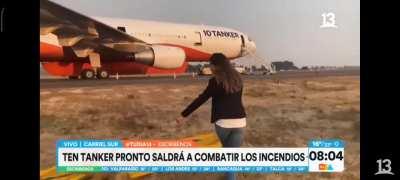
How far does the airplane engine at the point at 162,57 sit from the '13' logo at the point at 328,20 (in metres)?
1.35

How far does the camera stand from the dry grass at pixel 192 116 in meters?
4.24

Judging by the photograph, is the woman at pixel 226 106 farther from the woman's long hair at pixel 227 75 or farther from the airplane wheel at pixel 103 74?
the airplane wheel at pixel 103 74

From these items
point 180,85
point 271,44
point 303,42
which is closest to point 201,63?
point 180,85

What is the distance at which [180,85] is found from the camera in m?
4.48

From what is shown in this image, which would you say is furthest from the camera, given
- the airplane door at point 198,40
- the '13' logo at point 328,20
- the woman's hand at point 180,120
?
the airplane door at point 198,40

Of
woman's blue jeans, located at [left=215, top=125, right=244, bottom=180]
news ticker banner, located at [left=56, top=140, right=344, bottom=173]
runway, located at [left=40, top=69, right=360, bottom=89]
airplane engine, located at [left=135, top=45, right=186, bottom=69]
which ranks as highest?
airplane engine, located at [left=135, top=45, right=186, bottom=69]

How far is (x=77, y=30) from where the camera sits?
436cm

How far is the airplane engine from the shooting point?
4.57 m

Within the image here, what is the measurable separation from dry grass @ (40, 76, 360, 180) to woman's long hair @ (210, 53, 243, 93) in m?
0.12

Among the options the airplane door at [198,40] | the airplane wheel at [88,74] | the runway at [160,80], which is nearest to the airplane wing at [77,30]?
the airplane wheel at [88,74]

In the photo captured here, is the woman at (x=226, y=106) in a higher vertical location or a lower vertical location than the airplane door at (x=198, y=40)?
lower
